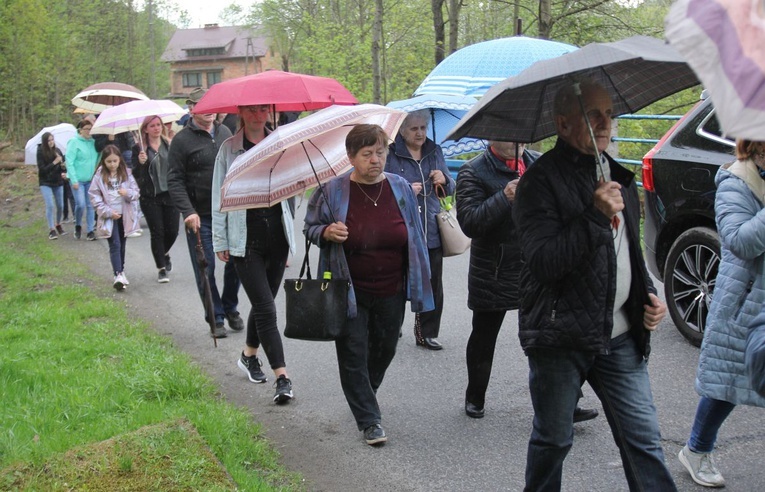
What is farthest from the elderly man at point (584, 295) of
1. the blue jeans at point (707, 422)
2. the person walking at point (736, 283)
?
the blue jeans at point (707, 422)

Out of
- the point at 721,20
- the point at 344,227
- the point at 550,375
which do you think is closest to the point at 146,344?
the point at 344,227

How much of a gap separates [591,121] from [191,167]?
4.67 meters

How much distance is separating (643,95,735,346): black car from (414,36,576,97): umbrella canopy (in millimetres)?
1102

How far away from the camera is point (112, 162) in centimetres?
1035

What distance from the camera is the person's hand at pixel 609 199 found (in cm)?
317

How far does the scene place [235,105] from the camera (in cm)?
549

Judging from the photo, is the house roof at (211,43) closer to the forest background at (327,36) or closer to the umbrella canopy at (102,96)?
the forest background at (327,36)

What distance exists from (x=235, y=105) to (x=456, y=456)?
2554mm

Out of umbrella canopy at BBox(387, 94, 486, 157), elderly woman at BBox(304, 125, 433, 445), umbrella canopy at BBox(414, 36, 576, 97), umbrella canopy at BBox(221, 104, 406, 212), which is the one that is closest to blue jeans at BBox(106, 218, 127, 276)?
umbrella canopy at BBox(387, 94, 486, 157)

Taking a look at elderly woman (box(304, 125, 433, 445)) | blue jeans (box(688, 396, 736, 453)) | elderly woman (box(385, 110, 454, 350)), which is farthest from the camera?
elderly woman (box(385, 110, 454, 350))

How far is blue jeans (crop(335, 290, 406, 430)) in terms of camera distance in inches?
199

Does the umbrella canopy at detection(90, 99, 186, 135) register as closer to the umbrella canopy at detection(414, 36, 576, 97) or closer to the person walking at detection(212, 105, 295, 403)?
the umbrella canopy at detection(414, 36, 576, 97)

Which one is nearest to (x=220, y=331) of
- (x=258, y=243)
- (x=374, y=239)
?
(x=258, y=243)

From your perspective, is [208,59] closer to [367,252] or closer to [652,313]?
[367,252]
